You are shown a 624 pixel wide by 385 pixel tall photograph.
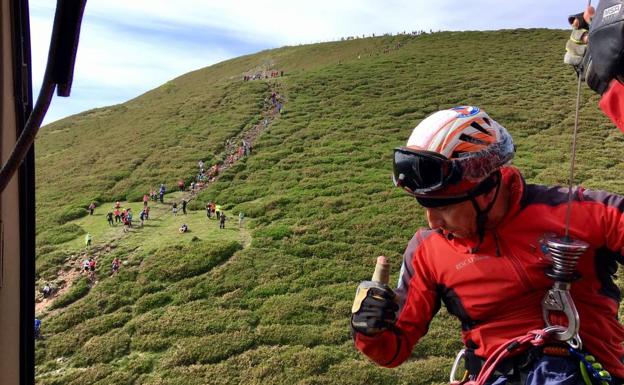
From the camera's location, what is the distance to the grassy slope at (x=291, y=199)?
12.2 metres

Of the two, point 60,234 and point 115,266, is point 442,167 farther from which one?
point 60,234

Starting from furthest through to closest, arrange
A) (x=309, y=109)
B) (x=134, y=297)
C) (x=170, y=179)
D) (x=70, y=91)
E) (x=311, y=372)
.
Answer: (x=309, y=109) → (x=170, y=179) → (x=134, y=297) → (x=311, y=372) → (x=70, y=91)

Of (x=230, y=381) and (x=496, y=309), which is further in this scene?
(x=230, y=381)

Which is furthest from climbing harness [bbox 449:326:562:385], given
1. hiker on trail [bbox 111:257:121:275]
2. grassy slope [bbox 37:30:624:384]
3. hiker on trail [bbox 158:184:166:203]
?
hiker on trail [bbox 158:184:166:203]

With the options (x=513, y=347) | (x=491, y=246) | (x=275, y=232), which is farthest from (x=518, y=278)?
(x=275, y=232)

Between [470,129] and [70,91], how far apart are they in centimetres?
194

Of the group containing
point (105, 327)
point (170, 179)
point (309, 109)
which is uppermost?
point (309, 109)

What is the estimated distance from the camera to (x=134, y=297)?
1617cm

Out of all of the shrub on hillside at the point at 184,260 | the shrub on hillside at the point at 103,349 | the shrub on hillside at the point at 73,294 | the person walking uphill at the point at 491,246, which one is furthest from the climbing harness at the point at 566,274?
the shrub on hillside at the point at 73,294

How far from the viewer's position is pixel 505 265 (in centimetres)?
267

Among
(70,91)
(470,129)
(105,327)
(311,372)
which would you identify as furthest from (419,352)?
(70,91)

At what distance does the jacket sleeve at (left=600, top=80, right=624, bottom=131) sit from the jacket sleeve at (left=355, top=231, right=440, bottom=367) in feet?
4.53

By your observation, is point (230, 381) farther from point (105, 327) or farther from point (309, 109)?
point (309, 109)

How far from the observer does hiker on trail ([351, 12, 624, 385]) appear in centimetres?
247
